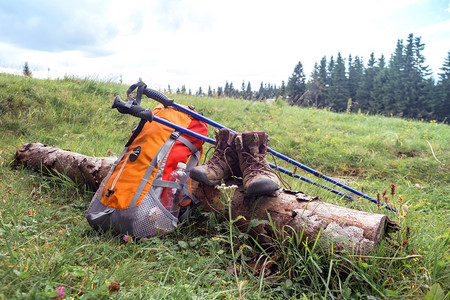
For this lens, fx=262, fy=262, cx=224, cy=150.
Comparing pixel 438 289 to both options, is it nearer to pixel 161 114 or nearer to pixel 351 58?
pixel 161 114

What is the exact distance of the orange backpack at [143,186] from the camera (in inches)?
79.4

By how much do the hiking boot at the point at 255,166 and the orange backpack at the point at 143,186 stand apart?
51cm

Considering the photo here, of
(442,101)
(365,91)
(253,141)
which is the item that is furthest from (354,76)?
(253,141)

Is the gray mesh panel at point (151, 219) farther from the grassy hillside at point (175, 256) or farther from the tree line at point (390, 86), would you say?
the tree line at point (390, 86)

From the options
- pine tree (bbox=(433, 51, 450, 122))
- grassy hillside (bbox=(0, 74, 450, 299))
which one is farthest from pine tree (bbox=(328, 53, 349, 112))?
grassy hillside (bbox=(0, 74, 450, 299))

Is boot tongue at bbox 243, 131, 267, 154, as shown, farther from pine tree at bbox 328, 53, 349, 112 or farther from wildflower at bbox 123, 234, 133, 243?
pine tree at bbox 328, 53, 349, 112

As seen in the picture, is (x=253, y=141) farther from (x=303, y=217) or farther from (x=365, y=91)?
(x=365, y=91)

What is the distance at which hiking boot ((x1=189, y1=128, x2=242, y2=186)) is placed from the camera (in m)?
2.11

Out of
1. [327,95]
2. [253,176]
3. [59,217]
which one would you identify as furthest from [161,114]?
[327,95]

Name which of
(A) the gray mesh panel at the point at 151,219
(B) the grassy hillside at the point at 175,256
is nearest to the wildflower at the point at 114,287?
(B) the grassy hillside at the point at 175,256

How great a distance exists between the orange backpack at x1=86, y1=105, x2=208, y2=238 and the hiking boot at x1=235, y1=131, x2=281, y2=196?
0.51m

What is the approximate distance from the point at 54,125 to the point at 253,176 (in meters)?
4.26

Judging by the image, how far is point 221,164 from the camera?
228 centimetres

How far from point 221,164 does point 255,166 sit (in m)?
0.31
